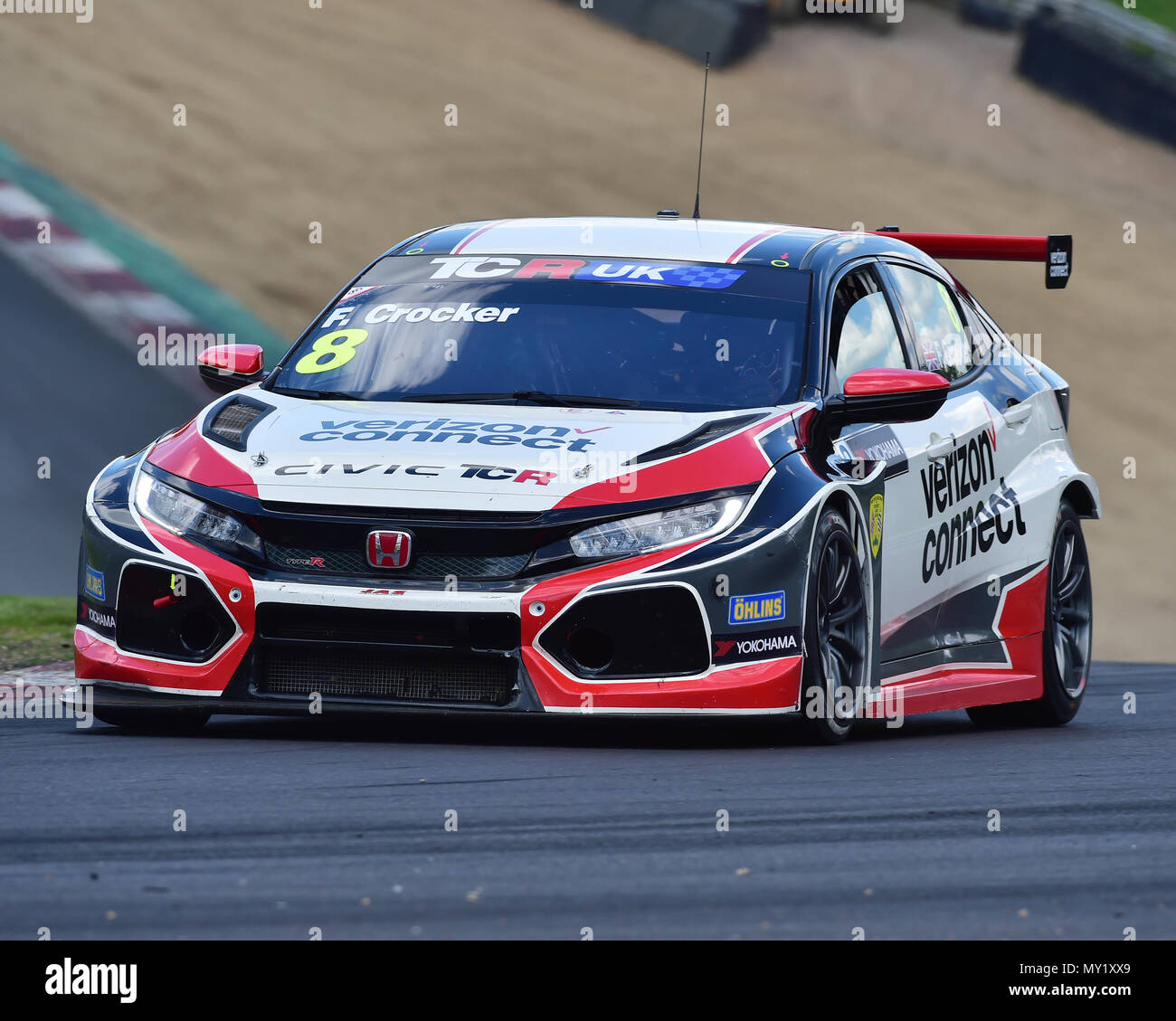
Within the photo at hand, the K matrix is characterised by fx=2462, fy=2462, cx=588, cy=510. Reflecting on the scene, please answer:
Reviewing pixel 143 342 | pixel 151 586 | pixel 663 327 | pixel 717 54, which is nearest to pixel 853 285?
pixel 663 327

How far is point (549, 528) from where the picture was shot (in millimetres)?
6957

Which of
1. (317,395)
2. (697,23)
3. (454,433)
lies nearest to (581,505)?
(454,433)

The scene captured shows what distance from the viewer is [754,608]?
706 centimetres

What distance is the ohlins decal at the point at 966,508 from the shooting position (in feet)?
27.3

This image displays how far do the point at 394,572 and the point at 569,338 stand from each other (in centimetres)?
129

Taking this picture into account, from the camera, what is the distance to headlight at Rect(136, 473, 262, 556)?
282 inches

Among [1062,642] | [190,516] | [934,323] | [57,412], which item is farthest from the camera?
[57,412]

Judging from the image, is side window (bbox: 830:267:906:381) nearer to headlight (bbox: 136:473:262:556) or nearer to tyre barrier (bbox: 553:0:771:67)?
headlight (bbox: 136:473:262:556)

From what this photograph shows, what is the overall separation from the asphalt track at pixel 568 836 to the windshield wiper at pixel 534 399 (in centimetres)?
102

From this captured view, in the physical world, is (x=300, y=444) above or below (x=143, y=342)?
above

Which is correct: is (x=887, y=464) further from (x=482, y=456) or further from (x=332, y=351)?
(x=332, y=351)
